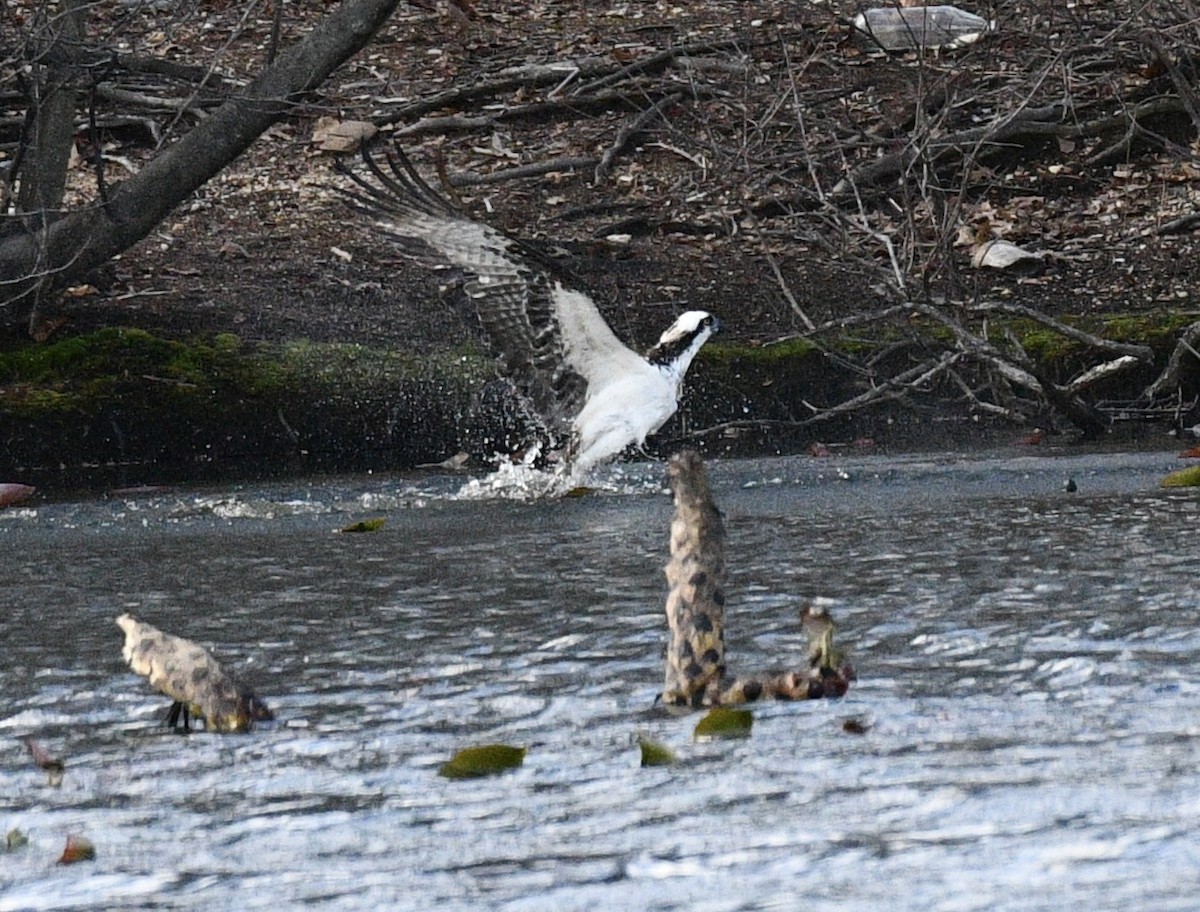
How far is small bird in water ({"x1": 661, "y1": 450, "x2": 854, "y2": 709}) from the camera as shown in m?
3.68

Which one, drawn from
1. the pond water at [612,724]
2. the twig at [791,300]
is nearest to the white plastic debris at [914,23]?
the twig at [791,300]

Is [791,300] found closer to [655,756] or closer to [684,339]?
[684,339]

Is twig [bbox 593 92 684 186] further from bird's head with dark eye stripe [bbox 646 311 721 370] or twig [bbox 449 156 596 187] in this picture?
bird's head with dark eye stripe [bbox 646 311 721 370]

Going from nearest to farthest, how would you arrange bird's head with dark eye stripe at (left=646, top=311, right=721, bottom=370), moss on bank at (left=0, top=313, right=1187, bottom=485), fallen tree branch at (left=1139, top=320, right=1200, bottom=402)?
1. bird's head with dark eye stripe at (left=646, top=311, right=721, bottom=370)
2. fallen tree branch at (left=1139, top=320, right=1200, bottom=402)
3. moss on bank at (left=0, top=313, right=1187, bottom=485)

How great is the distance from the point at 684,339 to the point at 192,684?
15.1 feet

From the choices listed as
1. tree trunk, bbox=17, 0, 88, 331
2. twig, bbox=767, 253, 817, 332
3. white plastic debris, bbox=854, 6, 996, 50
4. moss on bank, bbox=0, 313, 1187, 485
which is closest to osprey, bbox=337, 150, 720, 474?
twig, bbox=767, 253, 817, 332

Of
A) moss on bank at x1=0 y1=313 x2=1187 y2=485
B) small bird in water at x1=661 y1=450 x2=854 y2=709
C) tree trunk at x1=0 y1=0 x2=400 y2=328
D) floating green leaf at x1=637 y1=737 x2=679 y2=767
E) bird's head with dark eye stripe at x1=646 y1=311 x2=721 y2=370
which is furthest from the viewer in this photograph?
moss on bank at x1=0 y1=313 x2=1187 y2=485

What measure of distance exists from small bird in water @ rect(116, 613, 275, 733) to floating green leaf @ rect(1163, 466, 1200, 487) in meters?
4.05

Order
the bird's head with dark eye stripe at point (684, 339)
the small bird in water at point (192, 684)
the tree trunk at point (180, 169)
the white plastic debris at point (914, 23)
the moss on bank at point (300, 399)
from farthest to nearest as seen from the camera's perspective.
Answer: the white plastic debris at point (914, 23)
the moss on bank at point (300, 399)
the tree trunk at point (180, 169)
the bird's head with dark eye stripe at point (684, 339)
the small bird in water at point (192, 684)

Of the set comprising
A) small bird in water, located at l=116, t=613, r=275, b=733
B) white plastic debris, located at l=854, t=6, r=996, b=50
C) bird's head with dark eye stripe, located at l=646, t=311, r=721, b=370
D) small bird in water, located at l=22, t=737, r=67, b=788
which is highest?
white plastic debris, located at l=854, t=6, r=996, b=50

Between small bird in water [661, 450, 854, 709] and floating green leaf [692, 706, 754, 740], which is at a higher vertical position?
small bird in water [661, 450, 854, 709]

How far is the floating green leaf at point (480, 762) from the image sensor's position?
3.42m

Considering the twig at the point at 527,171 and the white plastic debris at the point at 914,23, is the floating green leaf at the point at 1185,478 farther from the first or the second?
the white plastic debris at the point at 914,23

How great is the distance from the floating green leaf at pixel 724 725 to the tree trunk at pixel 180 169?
587cm
